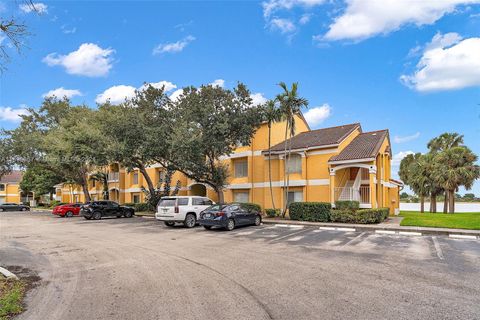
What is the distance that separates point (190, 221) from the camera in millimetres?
20453

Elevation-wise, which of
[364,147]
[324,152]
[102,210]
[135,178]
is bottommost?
[102,210]

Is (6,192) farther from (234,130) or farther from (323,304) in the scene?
(323,304)

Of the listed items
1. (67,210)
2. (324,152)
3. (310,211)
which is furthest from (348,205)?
(67,210)

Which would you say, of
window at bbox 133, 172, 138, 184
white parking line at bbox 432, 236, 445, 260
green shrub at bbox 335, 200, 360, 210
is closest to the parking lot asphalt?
white parking line at bbox 432, 236, 445, 260

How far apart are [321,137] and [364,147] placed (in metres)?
4.09

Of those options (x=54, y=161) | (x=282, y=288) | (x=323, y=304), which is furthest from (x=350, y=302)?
(x=54, y=161)

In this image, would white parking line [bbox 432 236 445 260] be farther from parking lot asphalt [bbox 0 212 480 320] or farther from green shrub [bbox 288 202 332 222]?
green shrub [bbox 288 202 332 222]

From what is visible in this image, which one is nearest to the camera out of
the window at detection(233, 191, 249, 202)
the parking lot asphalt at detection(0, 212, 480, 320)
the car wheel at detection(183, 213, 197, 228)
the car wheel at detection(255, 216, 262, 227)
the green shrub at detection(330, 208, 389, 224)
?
the parking lot asphalt at detection(0, 212, 480, 320)

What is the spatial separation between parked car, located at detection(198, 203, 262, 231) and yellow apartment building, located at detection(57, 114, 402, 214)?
23.7 feet

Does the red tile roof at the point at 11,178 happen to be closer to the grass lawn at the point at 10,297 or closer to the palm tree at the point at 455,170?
the palm tree at the point at 455,170

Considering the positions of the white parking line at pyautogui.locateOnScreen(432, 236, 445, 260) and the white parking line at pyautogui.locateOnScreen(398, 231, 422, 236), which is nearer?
the white parking line at pyautogui.locateOnScreen(432, 236, 445, 260)

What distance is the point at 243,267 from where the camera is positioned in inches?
362

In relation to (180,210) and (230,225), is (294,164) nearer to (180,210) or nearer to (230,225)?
(230,225)

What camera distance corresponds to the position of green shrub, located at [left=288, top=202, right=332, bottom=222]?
22531 millimetres
